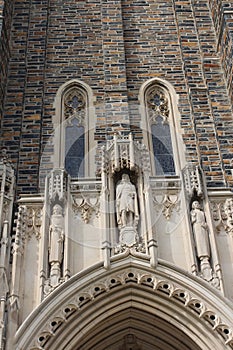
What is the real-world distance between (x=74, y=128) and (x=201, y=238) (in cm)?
430

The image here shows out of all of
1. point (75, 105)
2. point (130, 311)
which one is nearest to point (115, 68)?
point (75, 105)

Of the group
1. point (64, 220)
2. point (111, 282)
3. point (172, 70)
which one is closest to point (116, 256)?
point (111, 282)

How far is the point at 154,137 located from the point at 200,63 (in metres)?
2.22

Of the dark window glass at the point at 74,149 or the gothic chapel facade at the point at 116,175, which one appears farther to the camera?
the dark window glass at the point at 74,149

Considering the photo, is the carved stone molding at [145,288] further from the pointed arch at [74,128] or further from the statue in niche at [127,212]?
the pointed arch at [74,128]

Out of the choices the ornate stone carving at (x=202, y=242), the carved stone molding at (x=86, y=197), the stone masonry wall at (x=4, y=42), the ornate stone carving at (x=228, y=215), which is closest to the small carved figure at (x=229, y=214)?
the ornate stone carving at (x=228, y=215)

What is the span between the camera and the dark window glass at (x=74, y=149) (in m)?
12.0

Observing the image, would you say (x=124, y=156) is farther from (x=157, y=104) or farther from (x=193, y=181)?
(x=157, y=104)

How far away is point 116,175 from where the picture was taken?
10.4m

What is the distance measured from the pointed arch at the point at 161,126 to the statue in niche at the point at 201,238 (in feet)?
6.34

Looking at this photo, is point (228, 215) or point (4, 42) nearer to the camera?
point (228, 215)

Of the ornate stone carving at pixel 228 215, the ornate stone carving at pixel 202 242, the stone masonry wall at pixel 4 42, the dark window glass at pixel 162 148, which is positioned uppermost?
the stone masonry wall at pixel 4 42

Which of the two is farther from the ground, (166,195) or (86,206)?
(166,195)

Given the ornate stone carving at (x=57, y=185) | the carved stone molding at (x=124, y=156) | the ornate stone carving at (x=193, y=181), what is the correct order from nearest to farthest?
1. the ornate stone carving at (x=57, y=185)
2. the ornate stone carving at (x=193, y=181)
3. the carved stone molding at (x=124, y=156)
